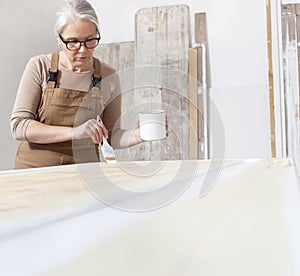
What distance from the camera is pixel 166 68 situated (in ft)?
10.5

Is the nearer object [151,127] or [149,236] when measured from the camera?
[149,236]

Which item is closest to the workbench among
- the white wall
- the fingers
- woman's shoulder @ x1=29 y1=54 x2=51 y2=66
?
the fingers

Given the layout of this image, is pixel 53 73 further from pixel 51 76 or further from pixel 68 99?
pixel 68 99

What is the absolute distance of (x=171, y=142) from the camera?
312cm

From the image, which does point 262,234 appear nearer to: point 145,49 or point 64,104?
point 64,104

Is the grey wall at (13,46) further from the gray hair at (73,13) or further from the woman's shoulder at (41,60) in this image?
the gray hair at (73,13)

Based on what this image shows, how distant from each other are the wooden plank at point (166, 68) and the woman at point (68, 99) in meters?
1.28

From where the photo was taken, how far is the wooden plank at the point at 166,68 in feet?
10.3

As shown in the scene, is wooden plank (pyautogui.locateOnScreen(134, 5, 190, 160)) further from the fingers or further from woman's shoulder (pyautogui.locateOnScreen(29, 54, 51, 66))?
the fingers

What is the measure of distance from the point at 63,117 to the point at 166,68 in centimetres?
153

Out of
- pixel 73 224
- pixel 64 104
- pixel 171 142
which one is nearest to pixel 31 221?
pixel 73 224

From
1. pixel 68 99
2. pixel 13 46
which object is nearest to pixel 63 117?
pixel 68 99

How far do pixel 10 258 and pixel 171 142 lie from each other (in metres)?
2.97

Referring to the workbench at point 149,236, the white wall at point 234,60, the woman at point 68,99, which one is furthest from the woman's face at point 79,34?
the white wall at point 234,60
